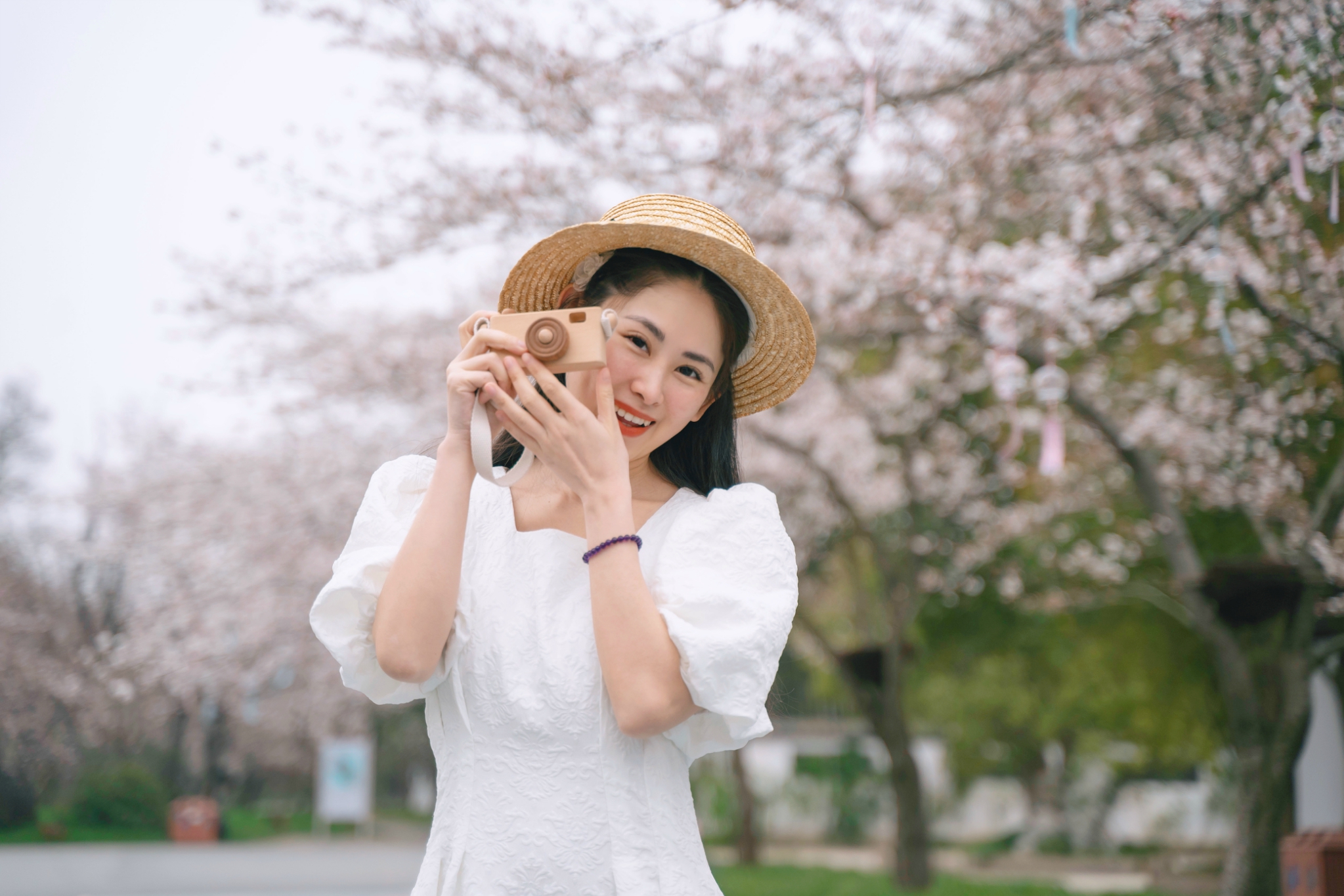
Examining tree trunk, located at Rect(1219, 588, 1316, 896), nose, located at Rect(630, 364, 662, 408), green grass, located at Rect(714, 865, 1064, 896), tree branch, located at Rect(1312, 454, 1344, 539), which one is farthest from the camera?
green grass, located at Rect(714, 865, 1064, 896)

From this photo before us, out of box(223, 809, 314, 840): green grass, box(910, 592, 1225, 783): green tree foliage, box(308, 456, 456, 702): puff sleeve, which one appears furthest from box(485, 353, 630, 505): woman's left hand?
box(223, 809, 314, 840): green grass

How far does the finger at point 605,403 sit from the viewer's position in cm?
132

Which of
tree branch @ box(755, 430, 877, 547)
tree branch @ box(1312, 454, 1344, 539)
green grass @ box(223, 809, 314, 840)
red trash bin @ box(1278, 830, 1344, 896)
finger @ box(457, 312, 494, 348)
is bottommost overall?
green grass @ box(223, 809, 314, 840)

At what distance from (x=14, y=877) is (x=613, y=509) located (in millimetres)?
8853

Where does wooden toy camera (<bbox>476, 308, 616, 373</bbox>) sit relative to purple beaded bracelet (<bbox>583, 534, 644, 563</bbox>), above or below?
above

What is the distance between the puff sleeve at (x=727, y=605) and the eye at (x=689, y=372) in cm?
17

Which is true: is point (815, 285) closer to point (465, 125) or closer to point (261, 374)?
point (465, 125)

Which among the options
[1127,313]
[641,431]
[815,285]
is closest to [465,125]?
[815,285]

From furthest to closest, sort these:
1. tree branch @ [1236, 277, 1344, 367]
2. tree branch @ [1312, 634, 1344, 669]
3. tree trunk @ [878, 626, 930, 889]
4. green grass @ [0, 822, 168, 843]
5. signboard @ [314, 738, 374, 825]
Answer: signboard @ [314, 738, 374, 825], tree trunk @ [878, 626, 930, 889], green grass @ [0, 822, 168, 843], tree branch @ [1312, 634, 1344, 669], tree branch @ [1236, 277, 1344, 367]

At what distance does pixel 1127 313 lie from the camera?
7543mm

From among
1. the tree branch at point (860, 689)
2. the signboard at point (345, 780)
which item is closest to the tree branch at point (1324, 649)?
the tree branch at point (860, 689)

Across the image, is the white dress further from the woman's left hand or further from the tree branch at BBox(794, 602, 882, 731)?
the tree branch at BBox(794, 602, 882, 731)

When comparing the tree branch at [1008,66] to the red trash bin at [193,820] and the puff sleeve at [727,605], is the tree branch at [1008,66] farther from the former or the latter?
the red trash bin at [193,820]

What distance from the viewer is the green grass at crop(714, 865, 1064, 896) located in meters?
8.52
